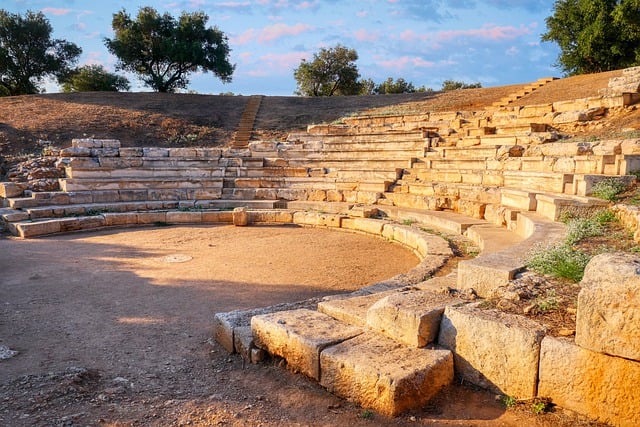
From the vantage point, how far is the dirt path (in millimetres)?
2877

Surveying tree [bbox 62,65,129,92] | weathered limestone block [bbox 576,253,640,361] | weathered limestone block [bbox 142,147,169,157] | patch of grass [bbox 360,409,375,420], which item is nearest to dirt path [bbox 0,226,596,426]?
patch of grass [bbox 360,409,375,420]

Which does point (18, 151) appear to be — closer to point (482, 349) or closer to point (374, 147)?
point (374, 147)

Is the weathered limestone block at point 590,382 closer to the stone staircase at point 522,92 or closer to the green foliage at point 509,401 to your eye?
the green foliage at point 509,401

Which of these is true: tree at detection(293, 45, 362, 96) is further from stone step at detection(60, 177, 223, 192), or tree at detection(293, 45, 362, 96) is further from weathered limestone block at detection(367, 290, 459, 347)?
weathered limestone block at detection(367, 290, 459, 347)

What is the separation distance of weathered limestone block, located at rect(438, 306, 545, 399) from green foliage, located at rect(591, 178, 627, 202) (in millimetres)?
4687

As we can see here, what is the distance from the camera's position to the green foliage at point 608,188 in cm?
651

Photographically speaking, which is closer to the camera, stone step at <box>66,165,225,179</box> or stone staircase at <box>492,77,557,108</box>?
stone step at <box>66,165,225,179</box>

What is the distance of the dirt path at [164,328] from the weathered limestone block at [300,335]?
0.15 m

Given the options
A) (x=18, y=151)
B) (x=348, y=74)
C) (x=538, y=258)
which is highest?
(x=348, y=74)

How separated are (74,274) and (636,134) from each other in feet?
35.4

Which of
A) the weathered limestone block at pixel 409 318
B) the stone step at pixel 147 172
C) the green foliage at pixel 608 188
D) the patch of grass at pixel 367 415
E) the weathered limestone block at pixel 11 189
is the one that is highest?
the green foliage at pixel 608 188

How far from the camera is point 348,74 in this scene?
32750mm

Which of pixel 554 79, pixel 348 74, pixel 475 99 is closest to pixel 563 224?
pixel 475 99

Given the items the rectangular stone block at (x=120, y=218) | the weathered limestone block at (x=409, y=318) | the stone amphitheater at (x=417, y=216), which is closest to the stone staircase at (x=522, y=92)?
the stone amphitheater at (x=417, y=216)
